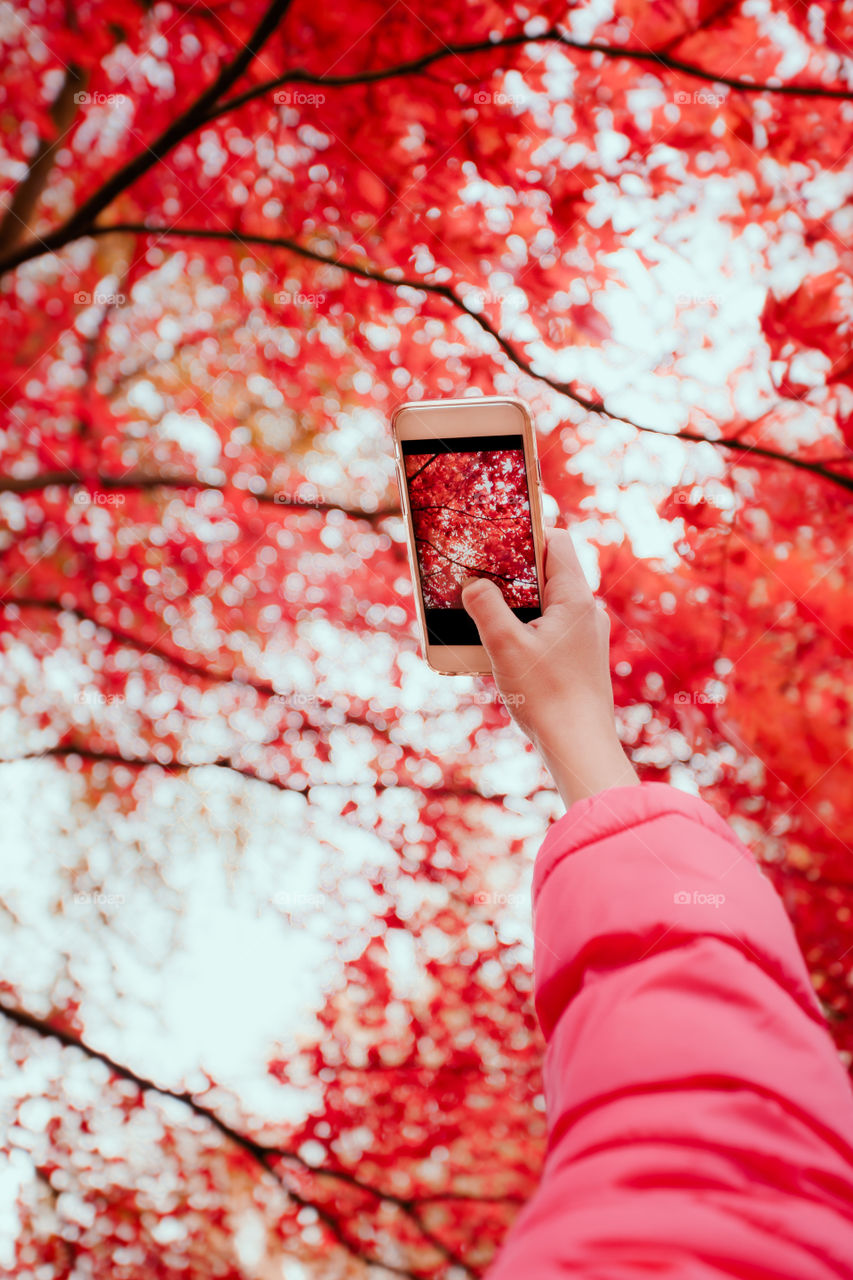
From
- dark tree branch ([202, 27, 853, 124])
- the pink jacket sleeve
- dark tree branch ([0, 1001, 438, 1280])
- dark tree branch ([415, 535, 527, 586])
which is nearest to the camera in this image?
the pink jacket sleeve

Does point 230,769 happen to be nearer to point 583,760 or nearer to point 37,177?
point 583,760

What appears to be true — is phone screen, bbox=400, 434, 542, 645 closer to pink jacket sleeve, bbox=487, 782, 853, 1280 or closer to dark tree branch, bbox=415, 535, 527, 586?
dark tree branch, bbox=415, 535, 527, 586

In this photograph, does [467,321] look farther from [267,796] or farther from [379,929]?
[379,929]

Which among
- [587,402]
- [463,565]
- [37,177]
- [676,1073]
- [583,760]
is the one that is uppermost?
[37,177]

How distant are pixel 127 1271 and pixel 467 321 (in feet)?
7.88

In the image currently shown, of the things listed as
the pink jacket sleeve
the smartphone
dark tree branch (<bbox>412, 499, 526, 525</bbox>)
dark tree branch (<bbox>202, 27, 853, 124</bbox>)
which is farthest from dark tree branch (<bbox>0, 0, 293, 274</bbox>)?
the pink jacket sleeve

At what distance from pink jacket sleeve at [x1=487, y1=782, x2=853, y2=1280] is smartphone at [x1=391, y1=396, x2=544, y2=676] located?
0.64 m

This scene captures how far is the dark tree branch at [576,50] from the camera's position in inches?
53.4

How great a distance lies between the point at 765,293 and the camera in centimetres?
136

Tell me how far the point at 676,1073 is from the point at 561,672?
0.65 metres

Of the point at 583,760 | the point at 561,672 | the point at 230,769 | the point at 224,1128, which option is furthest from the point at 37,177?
the point at 224,1128

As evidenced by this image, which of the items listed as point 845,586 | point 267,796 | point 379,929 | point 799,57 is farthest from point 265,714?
point 799,57

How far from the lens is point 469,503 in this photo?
1.21m

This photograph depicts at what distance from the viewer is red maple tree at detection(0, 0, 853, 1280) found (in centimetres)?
138
